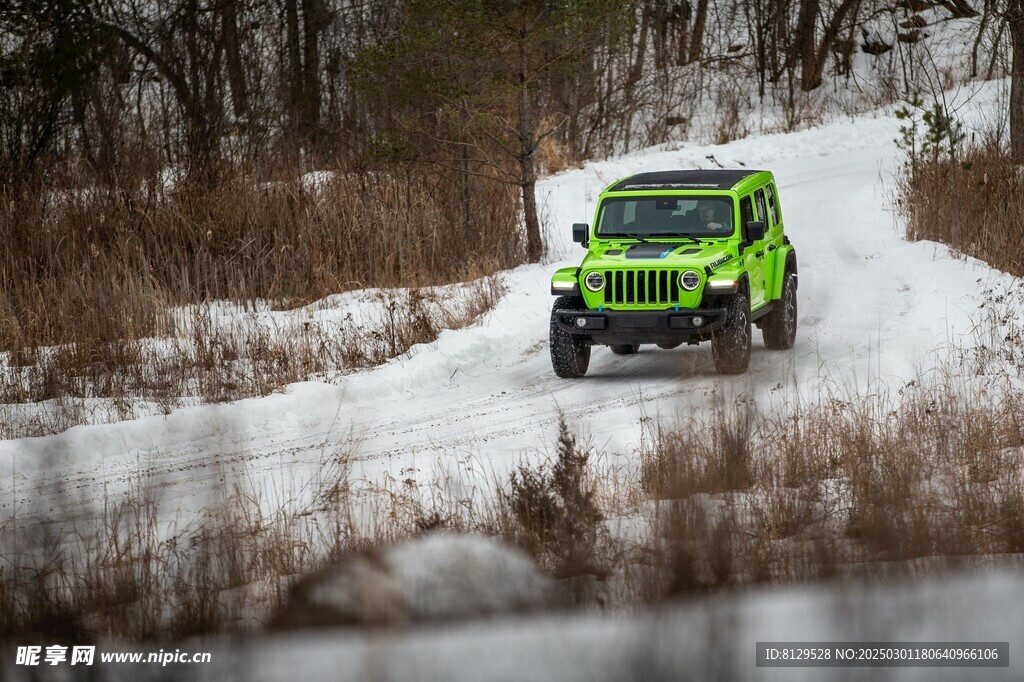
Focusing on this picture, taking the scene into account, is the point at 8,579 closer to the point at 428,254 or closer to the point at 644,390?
the point at 644,390

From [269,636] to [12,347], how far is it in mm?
7847

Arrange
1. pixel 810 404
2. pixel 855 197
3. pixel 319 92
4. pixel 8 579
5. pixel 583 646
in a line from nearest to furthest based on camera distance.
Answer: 1. pixel 583 646
2. pixel 8 579
3. pixel 810 404
4. pixel 855 197
5. pixel 319 92

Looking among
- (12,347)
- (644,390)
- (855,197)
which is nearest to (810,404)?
(644,390)

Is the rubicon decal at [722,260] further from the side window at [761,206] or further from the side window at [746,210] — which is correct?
the side window at [761,206]

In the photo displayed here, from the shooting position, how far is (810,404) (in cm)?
770

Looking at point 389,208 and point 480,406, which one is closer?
point 480,406

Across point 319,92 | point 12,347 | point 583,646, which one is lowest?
point 583,646

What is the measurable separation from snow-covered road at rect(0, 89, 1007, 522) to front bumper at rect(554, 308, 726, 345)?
1.48 ft

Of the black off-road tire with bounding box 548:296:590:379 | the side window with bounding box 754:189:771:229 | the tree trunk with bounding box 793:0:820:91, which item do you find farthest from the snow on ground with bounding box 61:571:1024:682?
the tree trunk with bounding box 793:0:820:91

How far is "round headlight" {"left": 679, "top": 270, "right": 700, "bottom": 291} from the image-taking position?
9.65 meters

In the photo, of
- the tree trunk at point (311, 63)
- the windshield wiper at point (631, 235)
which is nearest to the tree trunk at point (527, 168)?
the windshield wiper at point (631, 235)

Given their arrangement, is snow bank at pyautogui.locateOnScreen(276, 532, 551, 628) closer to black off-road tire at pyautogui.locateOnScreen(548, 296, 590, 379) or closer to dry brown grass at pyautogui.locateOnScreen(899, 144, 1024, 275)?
black off-road tire at pyautogui.locateOnScreen(548, 296, 590, 379)

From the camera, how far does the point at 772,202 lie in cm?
1173

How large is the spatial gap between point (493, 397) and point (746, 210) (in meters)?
3.10
